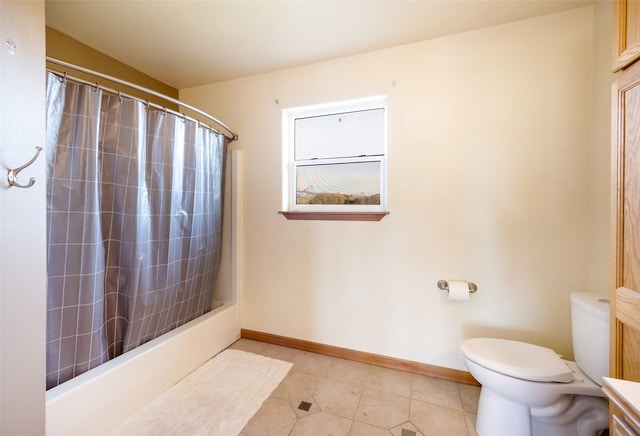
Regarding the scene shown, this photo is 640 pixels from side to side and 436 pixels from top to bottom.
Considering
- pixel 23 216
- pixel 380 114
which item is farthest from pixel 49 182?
pixel 380 114

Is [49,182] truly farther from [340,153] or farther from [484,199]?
[484,199]

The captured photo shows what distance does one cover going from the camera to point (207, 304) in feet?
6.72

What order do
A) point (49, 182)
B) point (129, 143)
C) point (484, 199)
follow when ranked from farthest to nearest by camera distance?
point (484, 199) < point (129, 143) < point (49, 182)

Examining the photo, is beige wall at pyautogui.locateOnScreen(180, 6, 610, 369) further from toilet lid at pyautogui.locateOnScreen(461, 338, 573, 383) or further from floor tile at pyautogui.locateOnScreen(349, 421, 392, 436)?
floor tile at pyautogui.locateOnScreen(349, 421, 392, 436)

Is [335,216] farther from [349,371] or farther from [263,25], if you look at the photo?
[263,25]

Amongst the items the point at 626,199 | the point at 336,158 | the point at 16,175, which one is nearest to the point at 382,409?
the point at 626,199

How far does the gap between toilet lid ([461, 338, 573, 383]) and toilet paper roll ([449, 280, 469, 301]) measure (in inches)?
9.9

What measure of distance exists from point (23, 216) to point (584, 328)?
2.34 meters

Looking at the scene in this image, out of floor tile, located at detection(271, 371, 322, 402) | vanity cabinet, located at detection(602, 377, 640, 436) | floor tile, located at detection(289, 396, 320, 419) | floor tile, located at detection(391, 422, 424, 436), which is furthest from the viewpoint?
floor tile, located at detection(271, 371, 322, 402)

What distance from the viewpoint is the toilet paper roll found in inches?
61.6

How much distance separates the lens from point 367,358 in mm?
1861

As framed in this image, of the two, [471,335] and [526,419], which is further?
[471,335]

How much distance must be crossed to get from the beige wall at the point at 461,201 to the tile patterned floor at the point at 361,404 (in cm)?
18

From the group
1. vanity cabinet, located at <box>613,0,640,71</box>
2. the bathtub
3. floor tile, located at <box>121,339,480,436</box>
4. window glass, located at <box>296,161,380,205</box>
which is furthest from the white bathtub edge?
vanity cabinet, located at <box>613,0,640,71</box>
